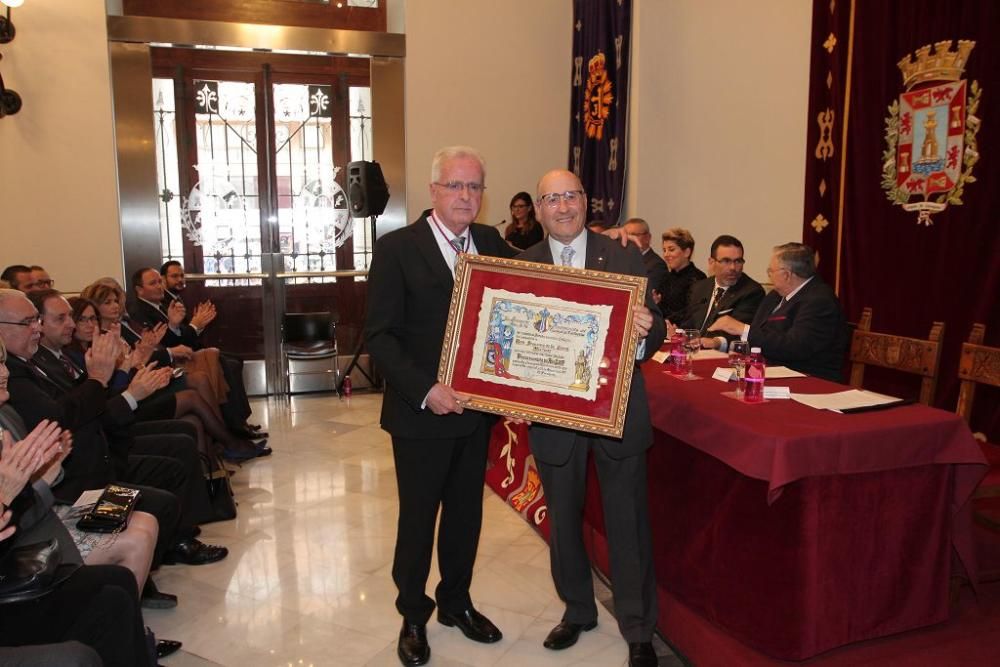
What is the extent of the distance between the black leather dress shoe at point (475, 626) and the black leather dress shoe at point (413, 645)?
0.51ft

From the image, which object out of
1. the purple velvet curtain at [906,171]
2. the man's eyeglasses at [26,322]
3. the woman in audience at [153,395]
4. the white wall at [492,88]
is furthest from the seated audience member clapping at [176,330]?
the purple velvet curtain at [906,171]

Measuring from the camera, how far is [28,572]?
198cm

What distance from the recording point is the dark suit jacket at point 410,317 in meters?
2.44

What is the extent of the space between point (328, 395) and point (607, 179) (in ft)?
10.7

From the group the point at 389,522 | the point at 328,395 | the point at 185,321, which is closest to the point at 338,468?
the point at 389,522

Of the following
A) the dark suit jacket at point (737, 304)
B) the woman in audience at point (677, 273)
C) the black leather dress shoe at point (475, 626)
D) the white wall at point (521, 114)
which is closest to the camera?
the black leather dress shoe at point (475, 626)

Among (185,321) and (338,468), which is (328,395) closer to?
(185,321)

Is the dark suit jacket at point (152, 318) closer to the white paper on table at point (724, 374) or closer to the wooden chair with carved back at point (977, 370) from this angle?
the white paper on table at point (724, 374)

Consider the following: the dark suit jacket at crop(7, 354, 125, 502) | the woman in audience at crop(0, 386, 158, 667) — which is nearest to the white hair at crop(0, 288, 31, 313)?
the dark suit jacket at crop(7, 354, 125, 502)

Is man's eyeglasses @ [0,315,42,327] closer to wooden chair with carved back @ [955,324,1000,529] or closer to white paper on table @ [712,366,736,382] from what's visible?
white paper on table @ [712,366,736,382]

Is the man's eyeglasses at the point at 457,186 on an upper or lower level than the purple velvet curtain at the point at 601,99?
lower

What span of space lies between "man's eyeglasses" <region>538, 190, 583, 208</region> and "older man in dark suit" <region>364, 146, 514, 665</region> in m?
0.22

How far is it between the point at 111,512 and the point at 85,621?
0.55 metres

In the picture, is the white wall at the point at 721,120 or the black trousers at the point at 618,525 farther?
the white wall at the point at 721,120
